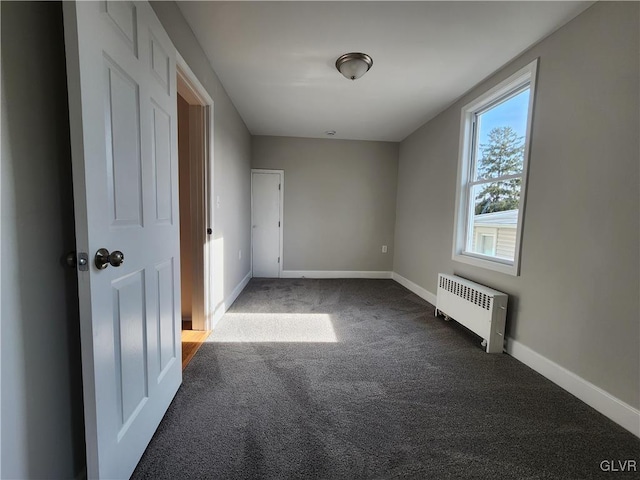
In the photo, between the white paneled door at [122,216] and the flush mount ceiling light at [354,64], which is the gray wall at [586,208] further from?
the white paneled door at [122,216]

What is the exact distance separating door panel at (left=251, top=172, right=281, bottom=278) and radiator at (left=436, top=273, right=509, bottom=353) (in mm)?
2794

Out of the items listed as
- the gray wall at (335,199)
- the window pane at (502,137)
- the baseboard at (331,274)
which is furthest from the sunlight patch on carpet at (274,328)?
the window pane at (502,137)

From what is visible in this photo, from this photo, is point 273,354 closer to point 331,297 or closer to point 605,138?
point 331,297

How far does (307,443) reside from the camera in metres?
1.32

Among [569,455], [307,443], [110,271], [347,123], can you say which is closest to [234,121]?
[347,123]

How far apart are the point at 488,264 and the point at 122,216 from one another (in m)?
2.75

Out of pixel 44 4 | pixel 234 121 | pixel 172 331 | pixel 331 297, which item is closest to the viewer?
pixel 44 4

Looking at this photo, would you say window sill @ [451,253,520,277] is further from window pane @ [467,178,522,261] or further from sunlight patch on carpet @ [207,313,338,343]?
sunlight patch on carpet @ [207,313,338,343]

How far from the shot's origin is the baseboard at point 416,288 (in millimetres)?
3521

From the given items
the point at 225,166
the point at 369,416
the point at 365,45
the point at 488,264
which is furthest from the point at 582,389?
the point at 225,166

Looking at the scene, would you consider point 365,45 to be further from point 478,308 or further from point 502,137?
point 478,308

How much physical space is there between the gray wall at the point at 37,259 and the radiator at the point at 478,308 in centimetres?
260

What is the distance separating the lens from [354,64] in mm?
2197

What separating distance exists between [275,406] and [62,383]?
1.00 m
